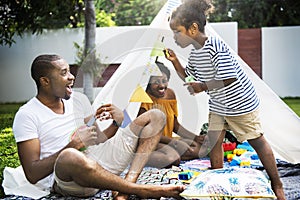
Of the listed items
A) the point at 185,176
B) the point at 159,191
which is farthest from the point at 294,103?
the point at 159,191

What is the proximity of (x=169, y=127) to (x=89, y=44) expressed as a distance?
3.98 m

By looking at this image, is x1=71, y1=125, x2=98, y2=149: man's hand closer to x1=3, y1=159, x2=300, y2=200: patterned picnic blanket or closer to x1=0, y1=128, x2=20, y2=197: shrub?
x1=3, y1=159, x2=300, y2=200: patterned picnic blanket

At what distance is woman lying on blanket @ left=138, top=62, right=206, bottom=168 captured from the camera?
2857 mm

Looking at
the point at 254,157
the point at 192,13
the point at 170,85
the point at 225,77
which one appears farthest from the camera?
the point at 170,85

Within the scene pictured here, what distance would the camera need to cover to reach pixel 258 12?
959 cm

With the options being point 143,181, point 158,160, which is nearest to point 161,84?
point 158,160

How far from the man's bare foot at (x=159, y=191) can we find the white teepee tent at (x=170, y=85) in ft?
3.18

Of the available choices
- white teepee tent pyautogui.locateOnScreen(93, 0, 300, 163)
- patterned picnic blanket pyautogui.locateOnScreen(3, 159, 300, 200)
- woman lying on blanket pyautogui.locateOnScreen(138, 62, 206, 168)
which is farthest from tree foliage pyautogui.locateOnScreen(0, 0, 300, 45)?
patterned picnic blanket pyautogui.locateOnScreen(3, 159, 300, 200)

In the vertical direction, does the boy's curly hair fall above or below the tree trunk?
above

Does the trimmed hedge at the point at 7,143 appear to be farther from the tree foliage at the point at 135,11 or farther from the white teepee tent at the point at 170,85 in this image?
the tree foliage at the point at 135,11

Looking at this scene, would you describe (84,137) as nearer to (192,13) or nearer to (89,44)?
(192,13)

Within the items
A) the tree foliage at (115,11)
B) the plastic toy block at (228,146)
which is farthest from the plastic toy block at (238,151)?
the tree foliage at (115,11)

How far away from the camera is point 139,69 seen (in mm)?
3197

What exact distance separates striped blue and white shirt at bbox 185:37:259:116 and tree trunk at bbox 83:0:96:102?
12.5 ft
